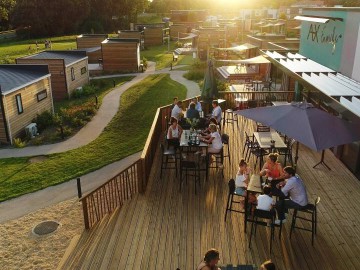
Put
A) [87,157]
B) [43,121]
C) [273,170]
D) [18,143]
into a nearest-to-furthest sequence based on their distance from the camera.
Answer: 1. [273,170]
2. [87,157]
3. [18,143]
4. [43,121]

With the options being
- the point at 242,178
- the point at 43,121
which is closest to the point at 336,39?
the point at 242,178

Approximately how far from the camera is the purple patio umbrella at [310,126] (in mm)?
8727

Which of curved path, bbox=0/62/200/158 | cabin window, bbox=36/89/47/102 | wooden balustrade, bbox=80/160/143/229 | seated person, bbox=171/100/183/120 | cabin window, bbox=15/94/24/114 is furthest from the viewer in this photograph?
cabin window, bbox=36/89/47/102

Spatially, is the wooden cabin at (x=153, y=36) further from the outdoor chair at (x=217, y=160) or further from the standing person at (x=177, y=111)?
the outdoor chair at (x=217, y=160)

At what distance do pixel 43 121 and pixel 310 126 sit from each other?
18168mm

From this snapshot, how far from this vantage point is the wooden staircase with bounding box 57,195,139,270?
7.92 m

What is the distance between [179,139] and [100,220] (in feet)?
12.4

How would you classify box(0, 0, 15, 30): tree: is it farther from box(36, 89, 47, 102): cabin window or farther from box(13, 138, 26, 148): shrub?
box(13, 138, 26, 148): shrub

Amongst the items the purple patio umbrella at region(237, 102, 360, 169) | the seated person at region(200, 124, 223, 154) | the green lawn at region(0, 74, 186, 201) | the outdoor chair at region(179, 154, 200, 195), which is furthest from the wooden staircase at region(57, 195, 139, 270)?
the green lawn at region(0, 74, 186, 201)

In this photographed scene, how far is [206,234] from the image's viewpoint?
27.8 ft

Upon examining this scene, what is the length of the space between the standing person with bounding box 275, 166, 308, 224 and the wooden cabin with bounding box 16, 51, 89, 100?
24.8m

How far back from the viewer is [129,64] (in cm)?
4088

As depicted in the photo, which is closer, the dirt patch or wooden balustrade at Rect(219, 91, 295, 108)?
the dirt patch

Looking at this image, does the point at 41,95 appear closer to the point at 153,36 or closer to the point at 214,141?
the point at 214,141
